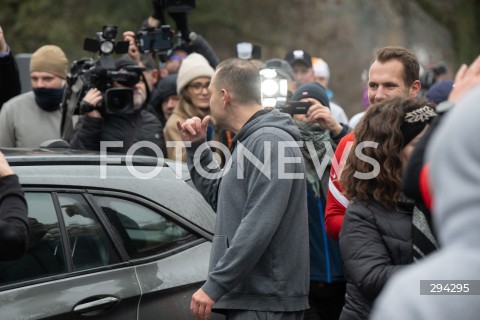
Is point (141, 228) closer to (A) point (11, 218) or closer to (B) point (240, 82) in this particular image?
(B) point (240, 82)

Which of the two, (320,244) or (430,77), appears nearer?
(320,244)

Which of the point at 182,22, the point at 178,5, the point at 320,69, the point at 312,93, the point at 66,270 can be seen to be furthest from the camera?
the point at 320,69

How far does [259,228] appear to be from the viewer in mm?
3584

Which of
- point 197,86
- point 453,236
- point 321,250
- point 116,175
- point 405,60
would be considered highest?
point 405,60

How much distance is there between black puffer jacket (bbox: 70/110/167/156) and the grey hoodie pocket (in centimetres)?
214

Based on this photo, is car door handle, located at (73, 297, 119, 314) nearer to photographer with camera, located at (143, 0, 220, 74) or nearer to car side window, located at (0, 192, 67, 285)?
car side window, located at (0, 192, 67, 285)

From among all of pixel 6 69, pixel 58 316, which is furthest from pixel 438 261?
pixel 6 69

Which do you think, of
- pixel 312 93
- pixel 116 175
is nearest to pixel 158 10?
pixel 312 93

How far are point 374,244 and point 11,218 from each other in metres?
1.34

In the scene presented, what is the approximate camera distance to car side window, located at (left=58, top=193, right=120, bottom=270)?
3922 millimetres

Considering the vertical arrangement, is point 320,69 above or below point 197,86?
below

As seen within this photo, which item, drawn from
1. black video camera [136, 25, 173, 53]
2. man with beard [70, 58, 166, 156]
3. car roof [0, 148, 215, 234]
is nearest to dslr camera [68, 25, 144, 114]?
man with beard [70, 58, 166, 156]

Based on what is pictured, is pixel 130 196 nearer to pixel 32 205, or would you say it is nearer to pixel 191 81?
pixel 32 205

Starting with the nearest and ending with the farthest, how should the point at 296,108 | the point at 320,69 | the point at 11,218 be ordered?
the point at 11,218 → the point at 296,108 → the point at 320,69
